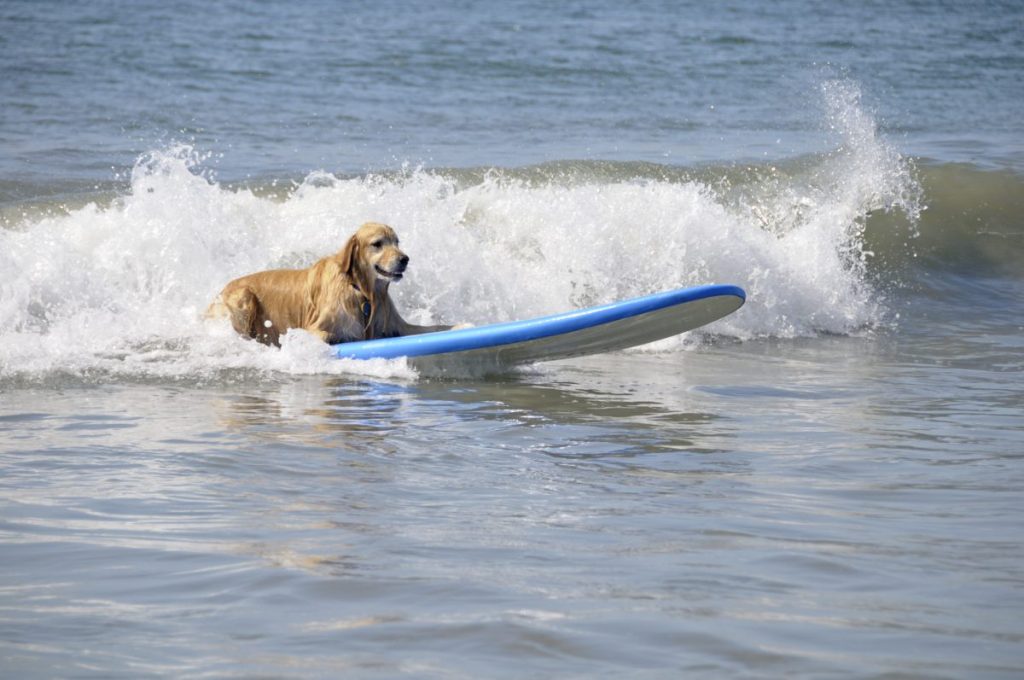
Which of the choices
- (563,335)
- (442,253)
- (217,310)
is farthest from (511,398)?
(442,253)

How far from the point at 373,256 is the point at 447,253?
248cm

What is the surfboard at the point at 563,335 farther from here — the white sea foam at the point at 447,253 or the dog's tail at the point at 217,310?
the white sea foam at the point at 447,253

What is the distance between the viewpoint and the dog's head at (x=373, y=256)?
24.2ft

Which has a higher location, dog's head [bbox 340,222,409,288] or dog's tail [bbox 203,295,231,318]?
dog's head [bbox 340,222,409,288]

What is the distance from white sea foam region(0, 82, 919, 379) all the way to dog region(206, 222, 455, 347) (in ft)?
2.02

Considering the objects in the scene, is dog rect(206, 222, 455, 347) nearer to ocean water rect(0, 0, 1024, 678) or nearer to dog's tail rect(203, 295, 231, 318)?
dog's tail rect(203, 295, 231, 318)

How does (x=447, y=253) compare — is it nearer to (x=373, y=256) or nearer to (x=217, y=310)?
(x=217, y=310)

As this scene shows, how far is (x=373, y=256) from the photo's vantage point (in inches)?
292

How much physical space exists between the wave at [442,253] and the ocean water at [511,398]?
34mm

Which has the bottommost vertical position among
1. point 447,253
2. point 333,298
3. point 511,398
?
point 511,398

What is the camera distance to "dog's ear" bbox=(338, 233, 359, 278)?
24.5 ft

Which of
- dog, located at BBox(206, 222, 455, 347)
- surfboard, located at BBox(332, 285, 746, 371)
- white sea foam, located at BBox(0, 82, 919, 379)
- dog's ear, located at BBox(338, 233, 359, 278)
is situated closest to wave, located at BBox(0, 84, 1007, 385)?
white sea foam, located at BBox(0, 82, 919, 379)

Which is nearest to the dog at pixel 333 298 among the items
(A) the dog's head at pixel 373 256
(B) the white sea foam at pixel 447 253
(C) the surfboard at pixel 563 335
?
(A) the dog's head at pixel 373 256

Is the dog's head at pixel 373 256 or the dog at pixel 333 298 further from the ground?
the dog's head at pixel 373 256
